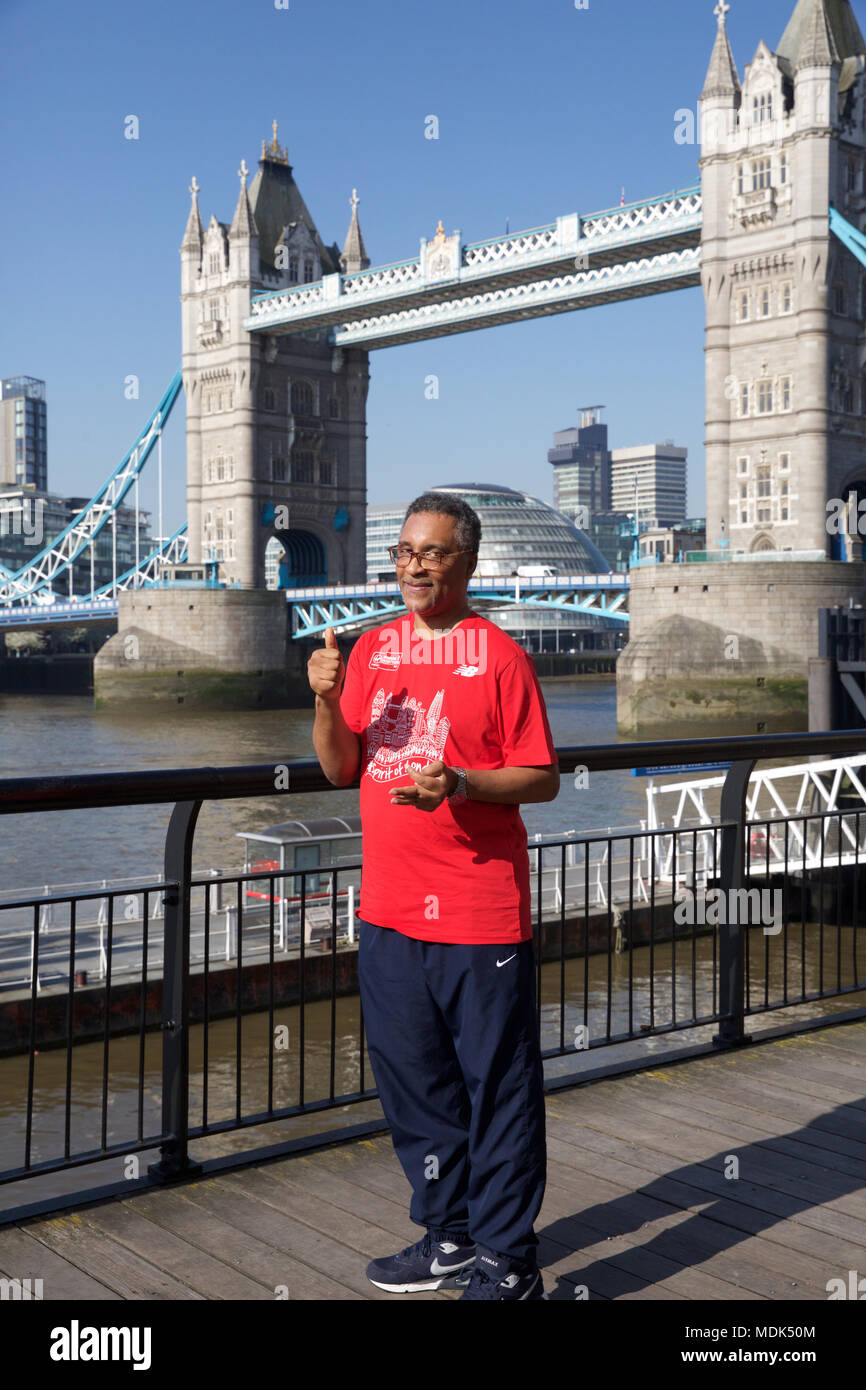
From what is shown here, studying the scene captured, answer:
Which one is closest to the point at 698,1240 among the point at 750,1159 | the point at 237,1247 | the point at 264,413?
the point at 750,1159

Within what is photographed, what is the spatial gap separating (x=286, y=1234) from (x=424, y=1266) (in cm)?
40

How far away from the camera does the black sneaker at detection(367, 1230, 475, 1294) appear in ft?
9.41

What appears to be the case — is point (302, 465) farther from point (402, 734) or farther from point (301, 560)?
point (402, 734)

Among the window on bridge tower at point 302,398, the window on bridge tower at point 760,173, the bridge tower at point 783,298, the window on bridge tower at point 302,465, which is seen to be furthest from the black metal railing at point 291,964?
the window on bridge tower at point 302,398

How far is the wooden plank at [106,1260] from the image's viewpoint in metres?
2.85

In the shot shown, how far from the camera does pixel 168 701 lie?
5356 centimetres

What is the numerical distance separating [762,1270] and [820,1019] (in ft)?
6.92

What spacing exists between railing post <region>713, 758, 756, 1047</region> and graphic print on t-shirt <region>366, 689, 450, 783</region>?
2083mm

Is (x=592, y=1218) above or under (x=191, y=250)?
under

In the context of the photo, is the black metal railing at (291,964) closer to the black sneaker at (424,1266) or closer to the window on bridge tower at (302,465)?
the black sneaker at (424,1266)

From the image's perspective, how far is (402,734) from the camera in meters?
2.78

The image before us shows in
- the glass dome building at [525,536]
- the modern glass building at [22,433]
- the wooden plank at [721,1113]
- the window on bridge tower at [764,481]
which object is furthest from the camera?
the modern glass building at [22,433]

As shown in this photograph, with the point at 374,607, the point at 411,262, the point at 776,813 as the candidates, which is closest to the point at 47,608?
the point at 374,607

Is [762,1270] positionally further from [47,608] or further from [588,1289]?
[47,608]
